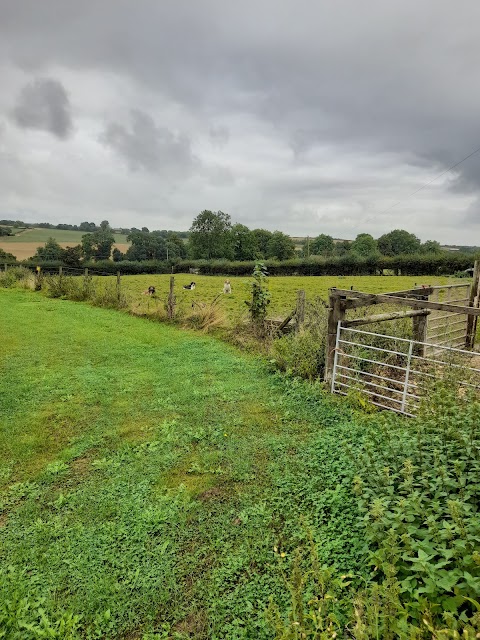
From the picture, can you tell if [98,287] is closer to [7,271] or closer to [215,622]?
[7,271]

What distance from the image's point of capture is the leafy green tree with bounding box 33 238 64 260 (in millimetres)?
52478

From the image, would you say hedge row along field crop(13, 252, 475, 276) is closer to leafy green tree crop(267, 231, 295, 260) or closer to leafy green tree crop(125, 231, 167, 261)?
leafy green tree crop(125, 231, 167, 261)

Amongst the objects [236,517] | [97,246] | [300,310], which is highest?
[97,246]

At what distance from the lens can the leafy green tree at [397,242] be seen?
70.4 metres

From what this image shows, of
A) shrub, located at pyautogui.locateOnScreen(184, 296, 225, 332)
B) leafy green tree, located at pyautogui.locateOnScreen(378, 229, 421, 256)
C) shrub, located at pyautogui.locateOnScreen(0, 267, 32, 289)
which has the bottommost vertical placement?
shrub, located at pyautogui.locateOnScreen(184, 296, 225, 332)

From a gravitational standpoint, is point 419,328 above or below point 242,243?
below

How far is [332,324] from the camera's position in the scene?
6.48 metres

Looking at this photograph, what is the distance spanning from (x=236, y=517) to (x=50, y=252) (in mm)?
57967

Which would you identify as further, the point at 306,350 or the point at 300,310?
the point at 300,310

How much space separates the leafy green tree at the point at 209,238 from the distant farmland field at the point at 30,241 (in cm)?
1282

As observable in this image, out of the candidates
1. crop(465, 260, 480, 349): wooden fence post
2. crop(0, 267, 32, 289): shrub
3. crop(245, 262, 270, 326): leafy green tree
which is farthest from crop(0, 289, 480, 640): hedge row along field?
crop(0, 267, 32, 289): shrub

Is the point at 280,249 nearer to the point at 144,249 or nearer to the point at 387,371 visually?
the point at 144,249

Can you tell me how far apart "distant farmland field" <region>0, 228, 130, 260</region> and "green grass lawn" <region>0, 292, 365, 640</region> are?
50481mm

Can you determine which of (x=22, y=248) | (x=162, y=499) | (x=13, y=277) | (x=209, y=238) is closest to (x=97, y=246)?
(x=22, y=248)
